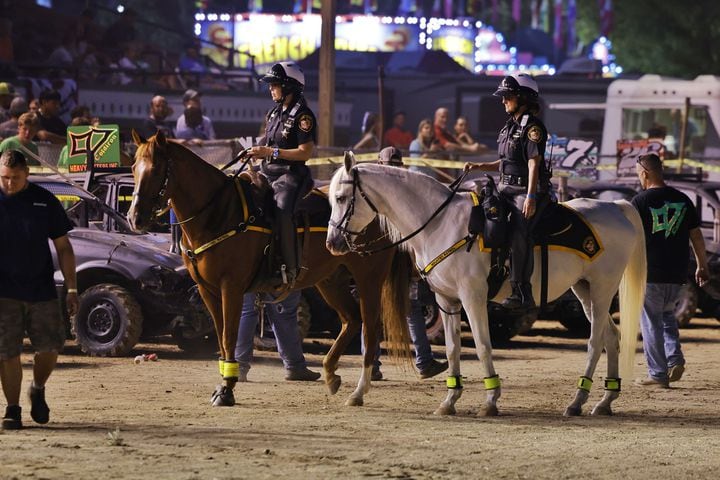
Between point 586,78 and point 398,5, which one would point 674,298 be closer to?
point 586,78

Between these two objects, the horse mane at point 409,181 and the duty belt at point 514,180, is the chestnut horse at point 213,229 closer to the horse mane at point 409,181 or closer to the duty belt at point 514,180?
the horse mane at point 409,181

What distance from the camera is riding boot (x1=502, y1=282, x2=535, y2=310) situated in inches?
528

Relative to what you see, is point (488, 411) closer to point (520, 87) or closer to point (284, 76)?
Answer: point (520, 87)

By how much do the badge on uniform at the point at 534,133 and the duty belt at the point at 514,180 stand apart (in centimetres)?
35

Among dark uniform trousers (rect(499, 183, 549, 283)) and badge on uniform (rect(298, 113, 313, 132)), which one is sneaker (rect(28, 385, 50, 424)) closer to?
badge on uniform (rect(298, 113, 313, 132))

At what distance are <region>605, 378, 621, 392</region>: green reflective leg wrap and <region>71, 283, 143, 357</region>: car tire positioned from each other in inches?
222

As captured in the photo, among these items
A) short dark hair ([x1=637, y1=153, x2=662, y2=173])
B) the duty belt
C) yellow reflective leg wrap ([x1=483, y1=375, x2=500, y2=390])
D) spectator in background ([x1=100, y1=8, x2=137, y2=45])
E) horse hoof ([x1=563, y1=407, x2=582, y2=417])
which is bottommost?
horse hoof ([x1=563, y1=407, x2=582, y2=417])

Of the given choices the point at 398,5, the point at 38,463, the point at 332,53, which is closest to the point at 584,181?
the point at 332,53

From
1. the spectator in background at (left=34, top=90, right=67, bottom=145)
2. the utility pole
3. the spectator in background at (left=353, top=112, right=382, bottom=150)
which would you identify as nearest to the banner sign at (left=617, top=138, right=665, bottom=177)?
the spectator in background at (left=353, top=112, right=382, bottom=150)

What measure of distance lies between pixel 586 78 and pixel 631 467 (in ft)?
85.9

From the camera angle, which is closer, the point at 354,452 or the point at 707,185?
the point at 354,452

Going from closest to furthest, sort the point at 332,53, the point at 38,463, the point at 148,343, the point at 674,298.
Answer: the point at 38,463 → the point at 674,298 → the point at 148,343 → the point at 332,53

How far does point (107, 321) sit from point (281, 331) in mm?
2723

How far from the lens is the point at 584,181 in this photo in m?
23.5
